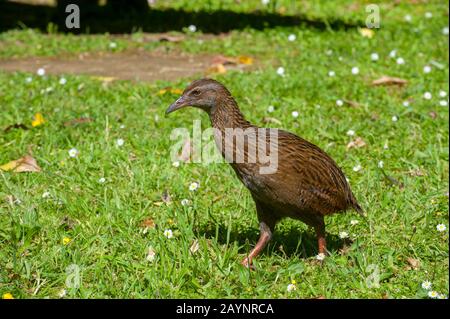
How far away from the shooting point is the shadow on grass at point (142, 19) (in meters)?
10.3

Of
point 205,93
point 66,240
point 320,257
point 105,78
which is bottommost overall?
point 66,240

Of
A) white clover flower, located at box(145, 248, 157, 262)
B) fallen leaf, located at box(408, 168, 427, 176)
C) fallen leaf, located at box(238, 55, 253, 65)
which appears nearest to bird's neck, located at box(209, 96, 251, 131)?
white clover flower, located at box(145, 248, 157, 262)

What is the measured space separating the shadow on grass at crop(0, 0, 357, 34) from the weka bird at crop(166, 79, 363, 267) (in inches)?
217

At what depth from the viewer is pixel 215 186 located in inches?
232

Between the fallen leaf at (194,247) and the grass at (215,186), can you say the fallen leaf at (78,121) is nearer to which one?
the grass at (215,186)

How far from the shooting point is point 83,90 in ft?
25.6

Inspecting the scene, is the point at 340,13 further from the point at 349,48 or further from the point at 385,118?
the point at 385,118

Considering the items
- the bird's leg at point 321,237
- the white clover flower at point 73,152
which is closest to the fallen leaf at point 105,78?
the white clover flower at point 73,152

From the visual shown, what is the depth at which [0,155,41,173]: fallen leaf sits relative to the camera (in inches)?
237

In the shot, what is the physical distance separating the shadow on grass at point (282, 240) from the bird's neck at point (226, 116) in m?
0.66

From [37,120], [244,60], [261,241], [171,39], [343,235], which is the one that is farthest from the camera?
[171,39]

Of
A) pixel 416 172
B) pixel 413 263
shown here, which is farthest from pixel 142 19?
pixel 413 263

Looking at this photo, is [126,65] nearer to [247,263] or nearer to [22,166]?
[22,166]

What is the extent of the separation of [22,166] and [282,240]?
2.22 metres
